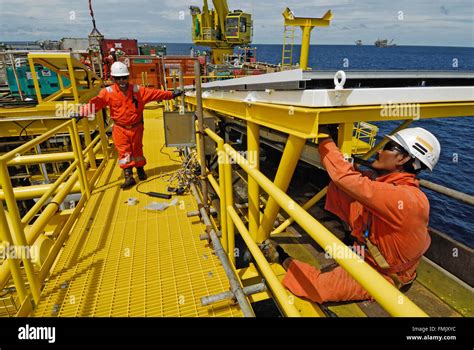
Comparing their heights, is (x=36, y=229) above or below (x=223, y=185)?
below

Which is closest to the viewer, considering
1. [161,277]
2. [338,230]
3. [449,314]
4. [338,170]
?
[338,170]

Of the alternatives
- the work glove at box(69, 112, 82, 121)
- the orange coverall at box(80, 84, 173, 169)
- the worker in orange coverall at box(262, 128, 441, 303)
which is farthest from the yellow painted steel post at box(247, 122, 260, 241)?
the work glove at box(69, 112, 82, 121)

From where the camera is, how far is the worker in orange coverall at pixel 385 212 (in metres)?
1.98

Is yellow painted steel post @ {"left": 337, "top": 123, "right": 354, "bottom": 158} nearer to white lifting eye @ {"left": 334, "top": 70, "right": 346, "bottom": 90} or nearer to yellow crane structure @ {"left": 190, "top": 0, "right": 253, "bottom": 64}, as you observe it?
white lifting eye @ {"left": 334, "top": 70, "right": 346, "bottom": 90}

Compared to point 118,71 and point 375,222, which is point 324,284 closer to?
point 375,222

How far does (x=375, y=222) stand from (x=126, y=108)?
4.11 meters

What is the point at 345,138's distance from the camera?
6.75 ft

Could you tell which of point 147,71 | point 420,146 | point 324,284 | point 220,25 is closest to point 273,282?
point 324,284

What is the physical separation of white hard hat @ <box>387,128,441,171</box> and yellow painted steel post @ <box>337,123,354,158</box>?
0.45 meters
